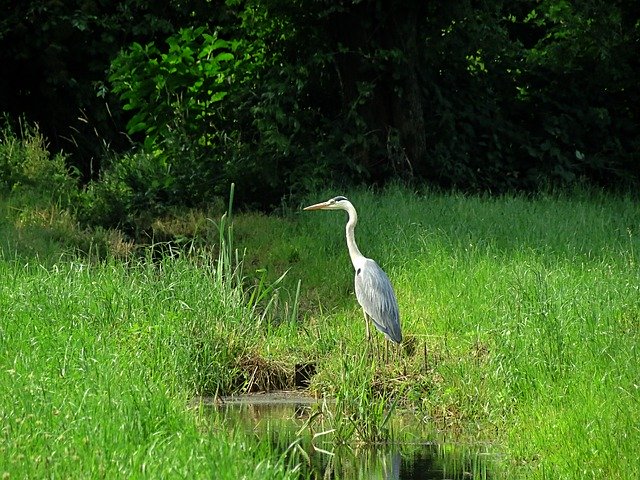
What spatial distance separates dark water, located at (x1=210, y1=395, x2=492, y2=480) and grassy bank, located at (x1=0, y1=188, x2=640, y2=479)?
15 centimetres

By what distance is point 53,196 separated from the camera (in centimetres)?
1330

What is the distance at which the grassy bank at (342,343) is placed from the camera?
5859 mm

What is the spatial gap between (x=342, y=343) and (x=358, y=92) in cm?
690

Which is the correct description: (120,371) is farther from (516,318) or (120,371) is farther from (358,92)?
(358,92)

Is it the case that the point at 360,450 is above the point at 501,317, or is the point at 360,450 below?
below

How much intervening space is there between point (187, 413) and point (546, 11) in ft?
35.6

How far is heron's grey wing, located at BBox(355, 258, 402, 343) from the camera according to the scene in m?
8.59

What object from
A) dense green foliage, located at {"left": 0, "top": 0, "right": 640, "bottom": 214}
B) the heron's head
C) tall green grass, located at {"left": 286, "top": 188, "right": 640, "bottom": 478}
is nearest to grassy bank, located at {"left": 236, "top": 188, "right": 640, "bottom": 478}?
tall green grass, located at {"left": 286, "top": 188, "right": 640, "bottom": 478}

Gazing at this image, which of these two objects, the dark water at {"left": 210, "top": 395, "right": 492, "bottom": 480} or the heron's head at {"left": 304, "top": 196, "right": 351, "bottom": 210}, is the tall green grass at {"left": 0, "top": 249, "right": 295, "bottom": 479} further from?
the heron's head at {"left": 304, "top": 196, "right": 351, "bottom": 210}

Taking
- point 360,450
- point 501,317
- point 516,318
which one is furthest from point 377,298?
point 360,450

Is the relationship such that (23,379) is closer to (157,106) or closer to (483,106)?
(157,106)

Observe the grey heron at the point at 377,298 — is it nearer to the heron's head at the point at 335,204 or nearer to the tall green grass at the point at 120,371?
the heron's head at the point at 335,204

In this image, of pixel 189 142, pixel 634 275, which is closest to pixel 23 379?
pixel 634 275

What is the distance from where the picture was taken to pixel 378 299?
8.76 m
